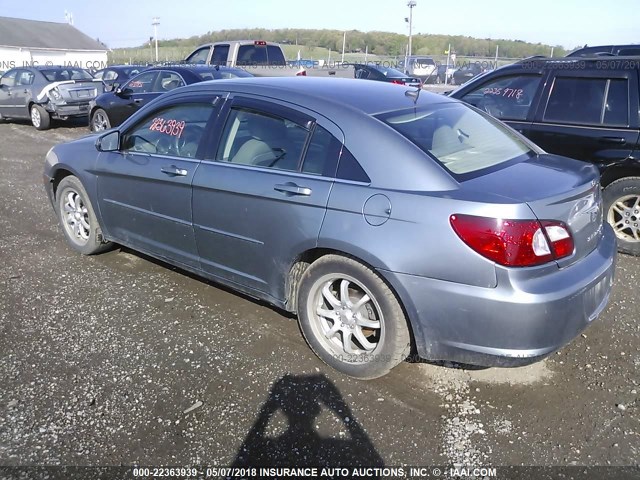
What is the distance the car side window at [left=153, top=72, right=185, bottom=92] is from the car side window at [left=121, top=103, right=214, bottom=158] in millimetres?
6802

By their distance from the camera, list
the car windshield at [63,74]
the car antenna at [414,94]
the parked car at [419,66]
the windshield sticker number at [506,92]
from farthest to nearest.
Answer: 1. the parked car at [419,66]
2. the car windshield at [63,74]
3. the windshield sticker number at [506,92]
4. the car antenna at [414,94]

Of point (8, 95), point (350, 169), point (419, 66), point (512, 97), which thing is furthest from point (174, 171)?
point (419, 66)

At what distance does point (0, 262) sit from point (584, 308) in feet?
15.8

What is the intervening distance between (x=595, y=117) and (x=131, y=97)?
9.29 meters

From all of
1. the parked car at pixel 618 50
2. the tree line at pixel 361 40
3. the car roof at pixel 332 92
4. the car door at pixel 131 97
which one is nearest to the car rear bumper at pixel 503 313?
the car roof at pixel 332 92

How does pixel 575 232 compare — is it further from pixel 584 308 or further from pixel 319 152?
pixel 319 152

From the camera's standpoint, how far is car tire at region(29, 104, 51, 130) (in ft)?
45.1

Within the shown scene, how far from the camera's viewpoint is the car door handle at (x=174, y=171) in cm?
385

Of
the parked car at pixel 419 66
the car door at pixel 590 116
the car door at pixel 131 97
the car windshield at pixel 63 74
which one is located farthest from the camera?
the parked car at pixel 419 66

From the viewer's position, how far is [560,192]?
9.43ft

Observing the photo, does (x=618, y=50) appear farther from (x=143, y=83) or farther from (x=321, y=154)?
(x=143, y=83)

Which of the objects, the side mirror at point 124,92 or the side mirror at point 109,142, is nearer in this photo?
the side mirror at point 109,142

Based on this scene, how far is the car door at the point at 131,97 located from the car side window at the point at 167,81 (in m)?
0.13

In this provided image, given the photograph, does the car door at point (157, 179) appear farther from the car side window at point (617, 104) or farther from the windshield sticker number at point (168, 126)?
the car side window at point (617, 104)
